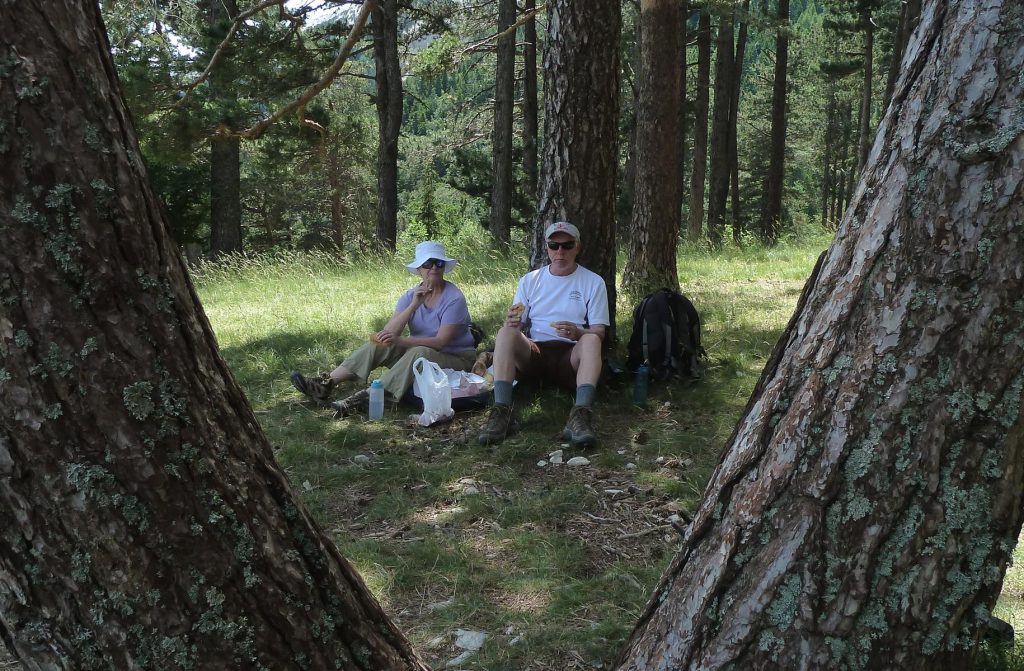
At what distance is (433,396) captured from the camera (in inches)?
204

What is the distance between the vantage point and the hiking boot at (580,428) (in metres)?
4.61

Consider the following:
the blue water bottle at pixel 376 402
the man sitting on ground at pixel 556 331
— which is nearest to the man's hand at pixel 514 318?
the man sitting on ground at pixel 556 331

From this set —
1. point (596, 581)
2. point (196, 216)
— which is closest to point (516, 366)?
point (596, 581)

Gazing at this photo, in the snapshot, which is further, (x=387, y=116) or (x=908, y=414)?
(x=387, y=116)

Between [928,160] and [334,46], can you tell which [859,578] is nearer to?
[928,160]

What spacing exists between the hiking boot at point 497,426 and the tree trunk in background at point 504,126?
306 inches

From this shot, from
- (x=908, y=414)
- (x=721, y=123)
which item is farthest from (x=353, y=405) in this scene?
(x=721, y=123)

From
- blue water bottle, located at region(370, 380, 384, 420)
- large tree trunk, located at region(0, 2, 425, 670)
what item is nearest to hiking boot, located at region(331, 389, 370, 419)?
blue water bottle, located at region(370, 380, 384, 420)

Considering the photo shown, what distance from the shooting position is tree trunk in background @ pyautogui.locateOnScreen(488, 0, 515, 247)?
13.5 meters

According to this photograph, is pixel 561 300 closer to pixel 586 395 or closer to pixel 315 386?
pixel 586 395

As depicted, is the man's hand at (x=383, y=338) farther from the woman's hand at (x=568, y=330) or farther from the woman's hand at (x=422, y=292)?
the woman's hand at (x=568, y=330)

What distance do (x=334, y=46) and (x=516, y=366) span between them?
1153 cm

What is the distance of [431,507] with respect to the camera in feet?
13.1

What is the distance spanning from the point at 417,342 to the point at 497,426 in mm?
1094
